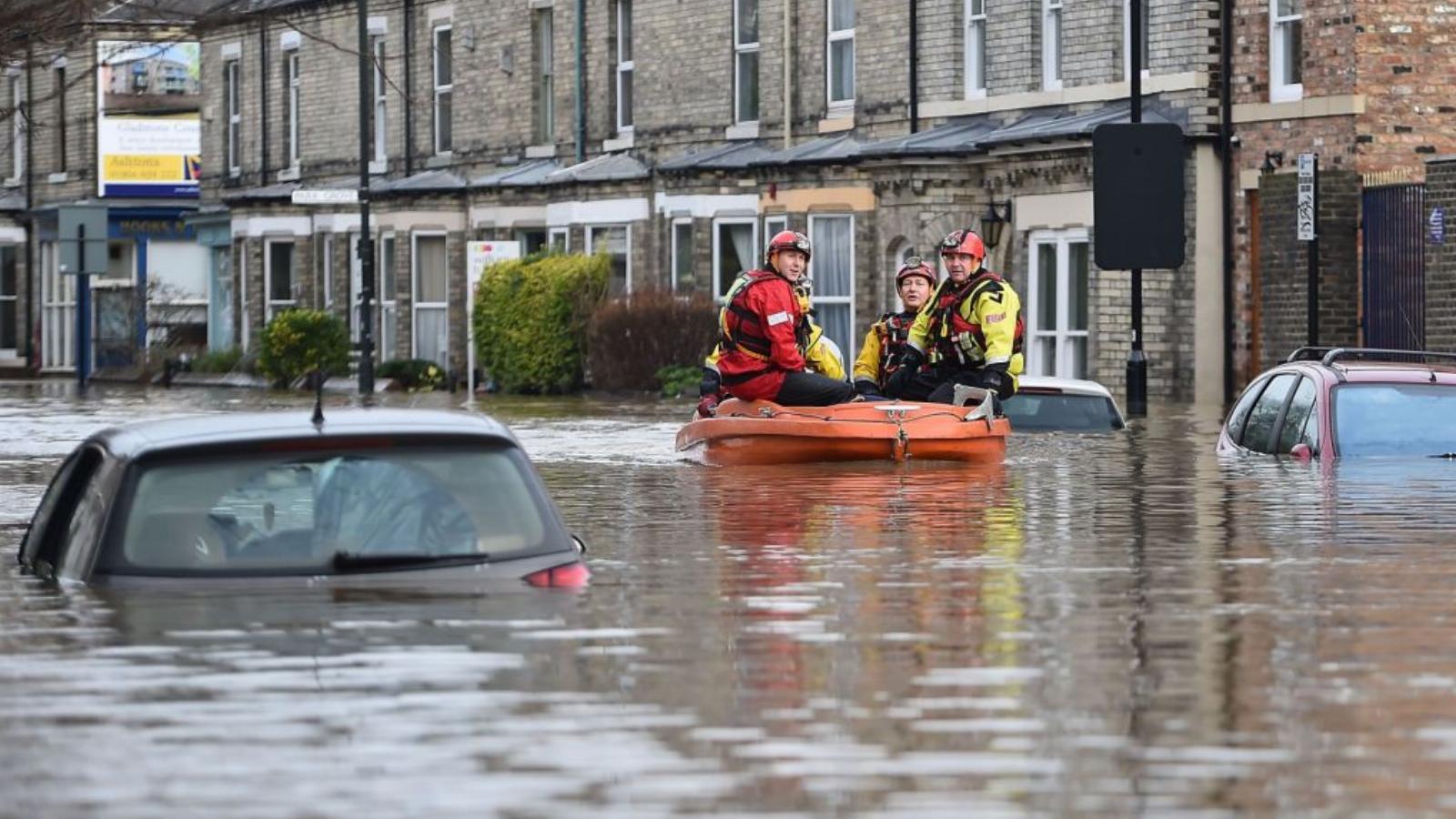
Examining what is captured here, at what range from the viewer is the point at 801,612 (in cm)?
1191

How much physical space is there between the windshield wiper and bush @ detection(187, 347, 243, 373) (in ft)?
157

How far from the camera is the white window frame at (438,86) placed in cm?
5431

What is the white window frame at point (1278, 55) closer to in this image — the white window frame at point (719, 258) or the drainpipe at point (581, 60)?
the white window frame at point (719, 258)

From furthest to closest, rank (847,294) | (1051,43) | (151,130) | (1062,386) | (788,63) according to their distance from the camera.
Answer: (151,130), (788,63), (847,294), (1051,43), (1062,386)

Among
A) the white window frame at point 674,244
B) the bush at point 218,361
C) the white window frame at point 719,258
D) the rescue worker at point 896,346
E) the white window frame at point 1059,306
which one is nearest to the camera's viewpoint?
the rescue worker at point 896,346

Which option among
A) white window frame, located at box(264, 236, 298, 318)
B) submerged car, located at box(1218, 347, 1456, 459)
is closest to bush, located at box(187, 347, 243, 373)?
white window frame, located at box(264, 236, 298, 318)

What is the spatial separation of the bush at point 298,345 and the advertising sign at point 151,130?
13.1m

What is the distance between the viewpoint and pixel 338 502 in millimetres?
10938

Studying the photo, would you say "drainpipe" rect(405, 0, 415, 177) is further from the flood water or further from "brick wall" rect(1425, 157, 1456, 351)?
the flood water

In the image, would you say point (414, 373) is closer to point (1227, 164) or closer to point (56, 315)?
point (56, 315)

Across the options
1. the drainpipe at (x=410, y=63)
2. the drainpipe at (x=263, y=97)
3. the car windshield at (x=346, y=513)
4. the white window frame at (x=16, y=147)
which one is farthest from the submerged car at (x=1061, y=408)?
the white window frame at (x=16, y=147)

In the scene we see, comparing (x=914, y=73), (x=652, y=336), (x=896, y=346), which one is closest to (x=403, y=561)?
(x=896, y=346)

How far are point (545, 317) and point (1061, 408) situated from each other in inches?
808

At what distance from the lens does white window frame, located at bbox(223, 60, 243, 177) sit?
63.2 m
